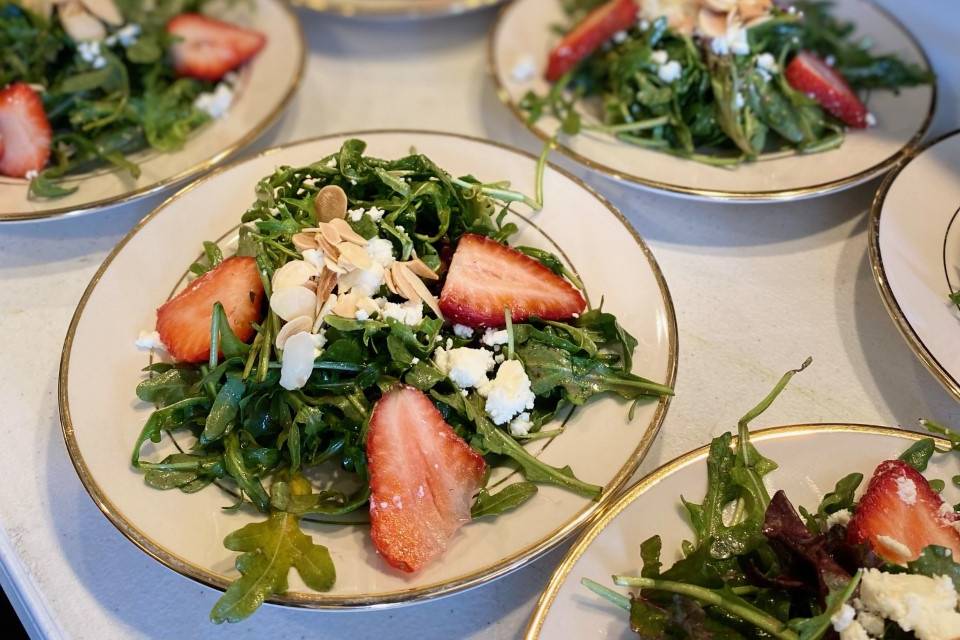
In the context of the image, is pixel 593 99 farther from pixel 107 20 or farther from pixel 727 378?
pixel 107 20

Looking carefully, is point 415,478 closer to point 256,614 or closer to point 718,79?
point 256,614

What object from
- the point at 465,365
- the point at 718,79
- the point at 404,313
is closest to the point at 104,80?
the point at 404,313

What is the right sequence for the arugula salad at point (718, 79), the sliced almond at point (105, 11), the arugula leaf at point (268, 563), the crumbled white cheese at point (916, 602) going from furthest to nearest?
the sliced almond at point (105, 11) < the arugula salad at point (718, 79) < the arugula leaf at point (268, 563) < the crumbled white cheese at point (916, 602)

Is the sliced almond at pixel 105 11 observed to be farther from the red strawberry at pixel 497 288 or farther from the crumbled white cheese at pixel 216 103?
the red strawberry at pixel 497 288

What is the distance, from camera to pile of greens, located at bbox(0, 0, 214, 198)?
1.53 meters

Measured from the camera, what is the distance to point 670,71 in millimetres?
1563

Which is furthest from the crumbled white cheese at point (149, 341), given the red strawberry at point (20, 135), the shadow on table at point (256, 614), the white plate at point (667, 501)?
the white plate at point (667, 501)

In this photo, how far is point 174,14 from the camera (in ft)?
5.69

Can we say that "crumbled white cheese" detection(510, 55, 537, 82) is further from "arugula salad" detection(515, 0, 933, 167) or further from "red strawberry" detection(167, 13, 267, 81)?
"red strawberry" detection(167, 13, 267, 81)

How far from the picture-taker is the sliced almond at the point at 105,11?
5.30 feet

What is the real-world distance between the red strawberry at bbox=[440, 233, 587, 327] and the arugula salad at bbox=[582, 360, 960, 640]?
32cm

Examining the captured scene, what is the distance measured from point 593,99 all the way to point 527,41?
0.23 m

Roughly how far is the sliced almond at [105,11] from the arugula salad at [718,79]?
36.7 inches

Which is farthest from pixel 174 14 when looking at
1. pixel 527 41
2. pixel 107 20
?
pixel 527 41
